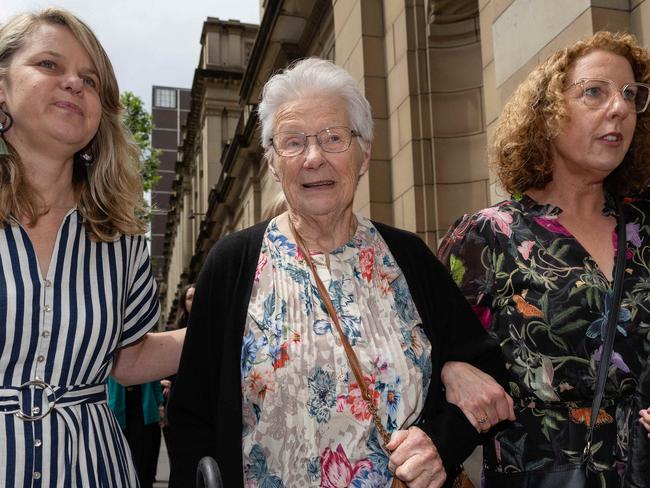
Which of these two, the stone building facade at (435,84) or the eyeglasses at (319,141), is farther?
the stone building facade at (435,84)

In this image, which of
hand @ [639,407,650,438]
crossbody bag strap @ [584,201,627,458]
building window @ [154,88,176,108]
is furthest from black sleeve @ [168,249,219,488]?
building window @ [154,88,176,108]

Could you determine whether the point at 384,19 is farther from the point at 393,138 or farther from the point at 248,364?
the point at 248,364

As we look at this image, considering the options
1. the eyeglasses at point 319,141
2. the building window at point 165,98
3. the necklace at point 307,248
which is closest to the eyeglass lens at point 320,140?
the eyeglasses at point 319,141

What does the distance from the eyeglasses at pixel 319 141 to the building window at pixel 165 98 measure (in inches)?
4107

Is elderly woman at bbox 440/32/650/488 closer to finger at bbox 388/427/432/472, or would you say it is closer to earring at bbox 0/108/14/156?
finger at bbox 388/427/432/472

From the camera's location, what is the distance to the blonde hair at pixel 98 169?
2309 millimetres

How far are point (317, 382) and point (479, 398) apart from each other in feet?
1.76

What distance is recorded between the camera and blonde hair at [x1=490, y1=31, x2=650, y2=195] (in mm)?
2764

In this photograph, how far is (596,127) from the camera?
268cm

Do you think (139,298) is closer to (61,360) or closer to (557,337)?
(61,360)

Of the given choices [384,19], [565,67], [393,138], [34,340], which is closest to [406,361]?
[34,340]

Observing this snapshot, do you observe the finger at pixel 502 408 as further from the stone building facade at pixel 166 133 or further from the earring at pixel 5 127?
the stone building facade at pixel 166 133

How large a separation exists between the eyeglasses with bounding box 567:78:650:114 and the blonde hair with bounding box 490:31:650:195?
76 millimetres

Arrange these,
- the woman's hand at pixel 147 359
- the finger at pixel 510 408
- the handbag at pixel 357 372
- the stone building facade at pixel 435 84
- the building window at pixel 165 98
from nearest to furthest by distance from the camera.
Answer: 1. the handbag at pixel 357 372
2. the finger at pixel 510 408
3. the woman's hand at pixel 147 359
4. the stone building facade at pixel 435 84
5. the building window at pixel 165 98
